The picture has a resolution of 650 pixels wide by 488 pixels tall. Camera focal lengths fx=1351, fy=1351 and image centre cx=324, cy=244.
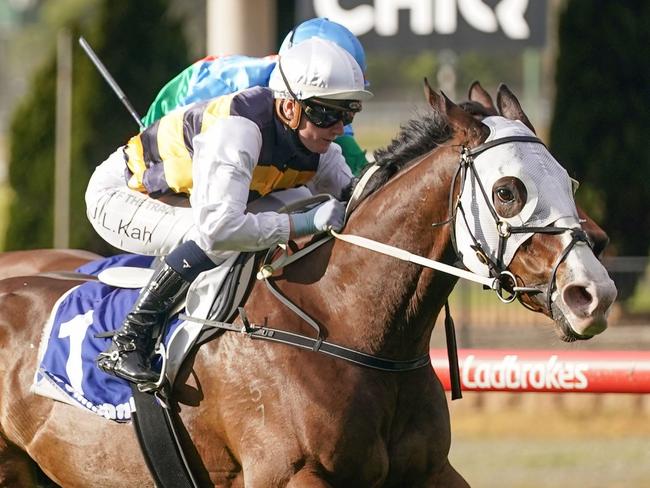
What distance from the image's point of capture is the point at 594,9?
1195 cm

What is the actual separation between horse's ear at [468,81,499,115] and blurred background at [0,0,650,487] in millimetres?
5348

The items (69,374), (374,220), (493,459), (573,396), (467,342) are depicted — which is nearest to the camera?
(374,220)

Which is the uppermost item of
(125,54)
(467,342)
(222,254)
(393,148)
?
(393,148)

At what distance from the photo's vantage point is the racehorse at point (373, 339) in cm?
369

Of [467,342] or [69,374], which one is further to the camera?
[467,342]

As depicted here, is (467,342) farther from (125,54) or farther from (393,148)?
(393,148)

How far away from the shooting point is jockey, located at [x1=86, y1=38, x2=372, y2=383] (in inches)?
156

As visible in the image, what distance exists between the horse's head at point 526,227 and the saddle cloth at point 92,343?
0.85 m

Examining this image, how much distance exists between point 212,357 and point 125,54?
9.05 metres

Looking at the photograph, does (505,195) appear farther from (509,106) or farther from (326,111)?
(326,111)

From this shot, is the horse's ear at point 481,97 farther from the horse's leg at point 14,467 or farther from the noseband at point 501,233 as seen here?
the horse's leg at point 14,467

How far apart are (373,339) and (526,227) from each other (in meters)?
0.63

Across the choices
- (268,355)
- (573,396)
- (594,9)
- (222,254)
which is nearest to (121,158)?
(222,254)

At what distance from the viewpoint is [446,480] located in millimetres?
4082
